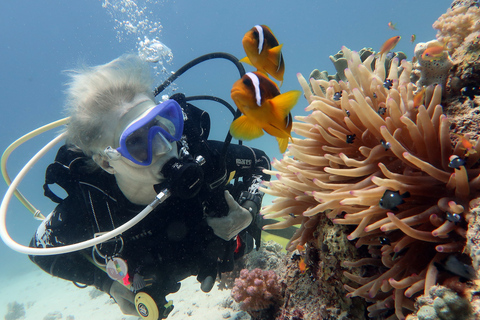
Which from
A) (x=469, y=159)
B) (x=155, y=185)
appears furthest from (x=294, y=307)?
(x=155, y=185)

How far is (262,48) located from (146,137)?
1.79 metres

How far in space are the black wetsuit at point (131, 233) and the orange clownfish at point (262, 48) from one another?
213 centimetres

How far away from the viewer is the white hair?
2764mm

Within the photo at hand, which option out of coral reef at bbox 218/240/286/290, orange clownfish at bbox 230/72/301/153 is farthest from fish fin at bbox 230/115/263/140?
coral reef at bbox 218/240/286/290

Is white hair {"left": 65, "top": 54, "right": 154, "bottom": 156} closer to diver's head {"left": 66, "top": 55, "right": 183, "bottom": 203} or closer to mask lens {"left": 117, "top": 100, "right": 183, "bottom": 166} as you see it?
diver's head {"left": 66, "top": 55, "right": 183, "bottom": 203}

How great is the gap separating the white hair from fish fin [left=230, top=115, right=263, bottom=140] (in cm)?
199

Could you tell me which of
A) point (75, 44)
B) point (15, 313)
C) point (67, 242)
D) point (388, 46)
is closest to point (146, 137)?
point (67, 242)

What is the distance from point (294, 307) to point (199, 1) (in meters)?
85.7

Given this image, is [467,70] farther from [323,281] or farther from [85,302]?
[85,302]

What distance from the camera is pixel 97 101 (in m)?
2.77

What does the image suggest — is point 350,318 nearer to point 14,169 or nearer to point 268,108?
point 268,108

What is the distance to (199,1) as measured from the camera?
72.5m

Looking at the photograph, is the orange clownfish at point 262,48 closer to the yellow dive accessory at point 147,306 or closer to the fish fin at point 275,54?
the fish fin at point 275,54

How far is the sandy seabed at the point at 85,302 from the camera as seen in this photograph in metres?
4.34
